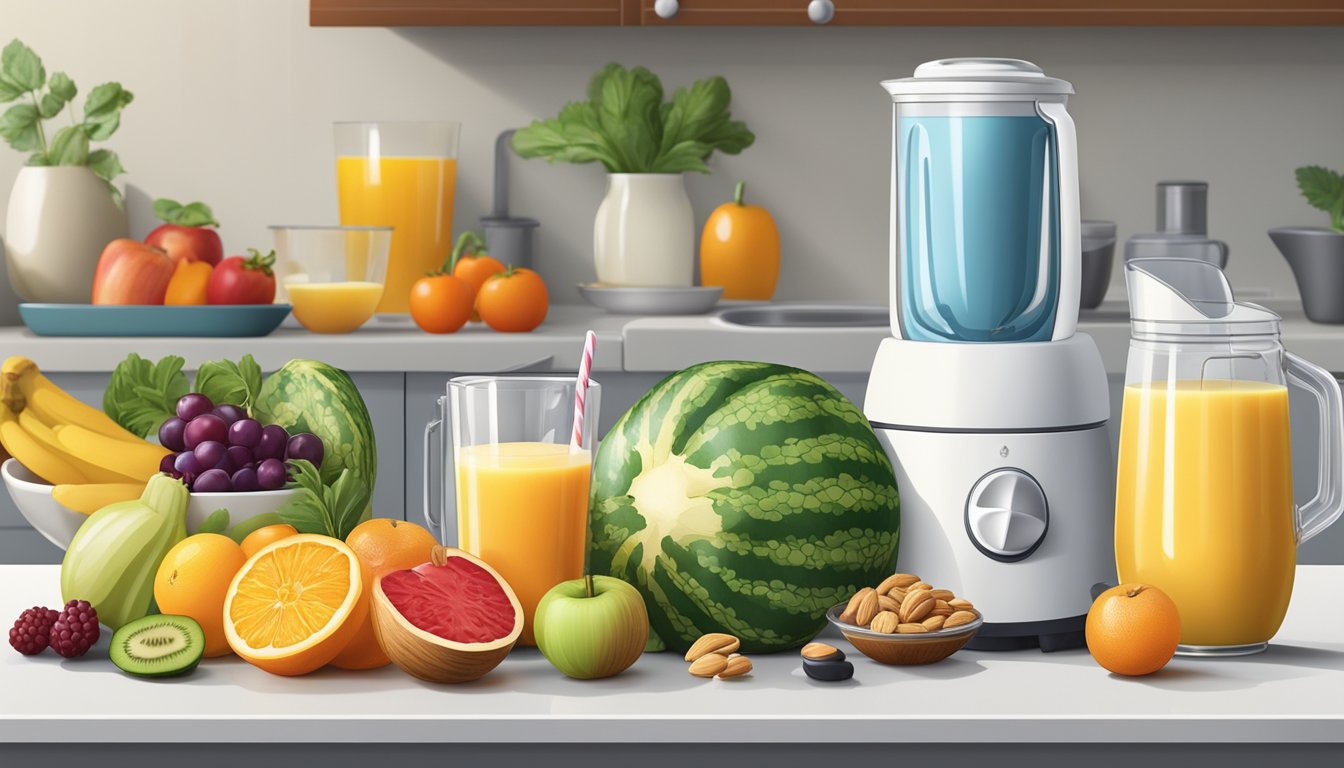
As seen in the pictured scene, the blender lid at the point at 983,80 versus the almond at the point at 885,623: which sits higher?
the blender lid at the point at 983,80

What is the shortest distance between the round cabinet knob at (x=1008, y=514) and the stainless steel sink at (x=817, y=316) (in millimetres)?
1837

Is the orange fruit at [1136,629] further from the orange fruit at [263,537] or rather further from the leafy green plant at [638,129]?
the leafy green plant at [638,129]

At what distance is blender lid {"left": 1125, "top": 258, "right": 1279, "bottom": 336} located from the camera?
37.2 inches

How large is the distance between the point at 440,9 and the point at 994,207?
191 cm

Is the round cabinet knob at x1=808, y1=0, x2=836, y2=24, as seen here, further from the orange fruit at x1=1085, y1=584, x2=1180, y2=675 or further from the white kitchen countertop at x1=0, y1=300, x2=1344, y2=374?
the orange fruit at x1=1085, y1=584, x2=1180, y2=675

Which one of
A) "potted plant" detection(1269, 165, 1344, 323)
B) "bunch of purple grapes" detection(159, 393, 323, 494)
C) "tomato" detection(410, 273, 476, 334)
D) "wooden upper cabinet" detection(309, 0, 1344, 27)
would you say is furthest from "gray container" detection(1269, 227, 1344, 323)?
"bunch of purple grapes" detection(159, 393, 323, 494)

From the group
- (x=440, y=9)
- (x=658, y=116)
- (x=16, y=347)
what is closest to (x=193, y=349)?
(x=16, y=347)

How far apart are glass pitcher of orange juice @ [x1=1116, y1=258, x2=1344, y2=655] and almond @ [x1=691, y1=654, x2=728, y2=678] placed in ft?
0.93

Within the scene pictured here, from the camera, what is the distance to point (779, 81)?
313 centimetres

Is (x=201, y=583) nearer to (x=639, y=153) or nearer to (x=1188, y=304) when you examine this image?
(x=1188, y=304)

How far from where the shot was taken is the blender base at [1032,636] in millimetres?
1008

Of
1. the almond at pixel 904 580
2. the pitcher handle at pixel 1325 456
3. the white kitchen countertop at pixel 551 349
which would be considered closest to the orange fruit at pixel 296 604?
the almond at pixel 904 580

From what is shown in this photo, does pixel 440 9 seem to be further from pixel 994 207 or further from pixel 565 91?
pixel 994 207

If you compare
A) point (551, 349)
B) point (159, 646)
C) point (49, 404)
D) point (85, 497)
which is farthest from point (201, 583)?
point (551, 349)
